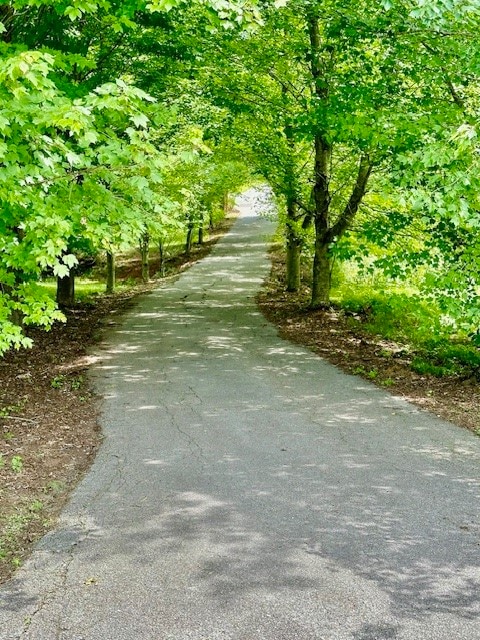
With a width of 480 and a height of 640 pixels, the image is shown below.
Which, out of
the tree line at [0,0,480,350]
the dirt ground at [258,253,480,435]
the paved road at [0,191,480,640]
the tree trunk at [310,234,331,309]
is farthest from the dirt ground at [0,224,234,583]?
the tree trunk at [310,234,331,309]

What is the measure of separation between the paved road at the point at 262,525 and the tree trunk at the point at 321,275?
654 cm

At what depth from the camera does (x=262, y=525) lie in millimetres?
5227

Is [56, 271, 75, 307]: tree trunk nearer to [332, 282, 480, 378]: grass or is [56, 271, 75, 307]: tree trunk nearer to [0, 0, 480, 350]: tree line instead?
[0, 0, 480, 350]: tree line

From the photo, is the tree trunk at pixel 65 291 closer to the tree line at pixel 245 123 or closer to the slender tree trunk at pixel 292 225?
the tree line at pixel 245 123

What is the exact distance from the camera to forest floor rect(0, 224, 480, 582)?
5711 mm

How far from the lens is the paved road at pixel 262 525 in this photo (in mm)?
3980

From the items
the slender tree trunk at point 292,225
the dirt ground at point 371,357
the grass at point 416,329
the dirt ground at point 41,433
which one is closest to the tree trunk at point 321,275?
the dirt ground at point 371,357

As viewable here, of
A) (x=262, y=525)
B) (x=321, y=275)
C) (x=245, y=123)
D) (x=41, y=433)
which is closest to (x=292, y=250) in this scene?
(x=321, y=275)

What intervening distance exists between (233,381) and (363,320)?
636cm

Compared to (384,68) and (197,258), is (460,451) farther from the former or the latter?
(197,258)

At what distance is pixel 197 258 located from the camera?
34.0m

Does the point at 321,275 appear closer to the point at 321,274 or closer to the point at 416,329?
the point at 321,274

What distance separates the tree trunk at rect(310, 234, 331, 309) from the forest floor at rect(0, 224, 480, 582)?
36 cm

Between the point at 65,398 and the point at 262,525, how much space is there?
505cm
